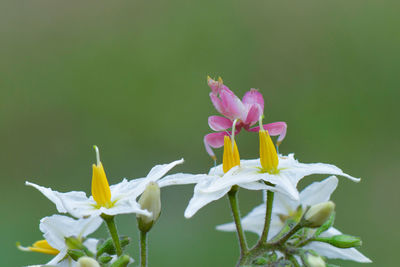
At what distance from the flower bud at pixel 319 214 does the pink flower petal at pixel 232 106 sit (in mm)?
281

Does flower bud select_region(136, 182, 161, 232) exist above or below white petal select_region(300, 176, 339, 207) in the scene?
above

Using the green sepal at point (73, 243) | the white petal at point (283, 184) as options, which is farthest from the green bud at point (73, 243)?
the white petal at point (283, 184)

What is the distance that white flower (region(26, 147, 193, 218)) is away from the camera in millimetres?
1440

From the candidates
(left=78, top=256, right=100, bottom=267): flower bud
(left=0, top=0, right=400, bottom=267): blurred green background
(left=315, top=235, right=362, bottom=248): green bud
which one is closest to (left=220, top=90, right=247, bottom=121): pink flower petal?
(left=315, top=235, right=362, bottom=248): green bud

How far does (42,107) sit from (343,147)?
2.99 m

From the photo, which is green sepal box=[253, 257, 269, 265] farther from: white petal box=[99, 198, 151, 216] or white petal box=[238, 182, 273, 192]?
white petal box=[99, 198, 151, 216]

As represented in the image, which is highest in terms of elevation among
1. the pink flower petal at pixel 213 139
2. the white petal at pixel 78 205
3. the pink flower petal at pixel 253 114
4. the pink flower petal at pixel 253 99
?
the pink flower petal at pixel 253 99

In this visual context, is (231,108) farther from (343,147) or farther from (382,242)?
(343,147)

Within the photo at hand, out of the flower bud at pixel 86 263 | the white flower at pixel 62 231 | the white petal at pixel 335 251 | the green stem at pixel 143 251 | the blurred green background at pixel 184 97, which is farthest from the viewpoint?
the blurred green background at pixel 184 97

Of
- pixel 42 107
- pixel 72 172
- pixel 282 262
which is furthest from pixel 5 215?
pixel 282 262

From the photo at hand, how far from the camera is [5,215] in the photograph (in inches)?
180

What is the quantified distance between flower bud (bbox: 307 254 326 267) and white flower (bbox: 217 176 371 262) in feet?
0.74

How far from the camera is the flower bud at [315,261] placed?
143 cm

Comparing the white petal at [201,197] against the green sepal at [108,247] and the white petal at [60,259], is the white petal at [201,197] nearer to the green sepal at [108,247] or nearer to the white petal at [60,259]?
the green sepal at [108,247]
